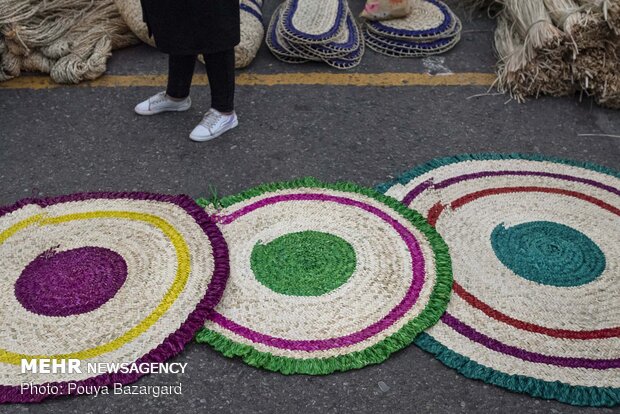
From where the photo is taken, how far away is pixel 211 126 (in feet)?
10.2

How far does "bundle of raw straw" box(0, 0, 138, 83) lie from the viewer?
11.6 feet

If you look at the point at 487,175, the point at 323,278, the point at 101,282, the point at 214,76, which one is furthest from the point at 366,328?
the point at 214,76

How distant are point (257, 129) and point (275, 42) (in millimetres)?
764

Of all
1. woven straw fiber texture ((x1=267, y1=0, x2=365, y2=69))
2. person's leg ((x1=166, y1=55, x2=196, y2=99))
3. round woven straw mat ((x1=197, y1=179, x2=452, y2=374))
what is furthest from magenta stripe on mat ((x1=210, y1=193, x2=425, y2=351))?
woven straw fiber texture ((x1=267, y1=0, x2=365, y2=69))

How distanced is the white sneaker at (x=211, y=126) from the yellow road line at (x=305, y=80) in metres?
0.47

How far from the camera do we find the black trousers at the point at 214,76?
2963 millimetres

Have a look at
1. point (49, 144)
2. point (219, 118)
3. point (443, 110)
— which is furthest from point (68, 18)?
point (443, 110)

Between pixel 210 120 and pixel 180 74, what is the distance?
0.26 metres

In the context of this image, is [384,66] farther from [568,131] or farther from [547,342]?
[547,342]

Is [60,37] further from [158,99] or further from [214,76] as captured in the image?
[214,76]

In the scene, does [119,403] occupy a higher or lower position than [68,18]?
lower

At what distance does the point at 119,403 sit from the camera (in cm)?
→ 198

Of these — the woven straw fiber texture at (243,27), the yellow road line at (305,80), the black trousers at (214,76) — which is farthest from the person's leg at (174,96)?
the woven straw fiber texture at (243,27)

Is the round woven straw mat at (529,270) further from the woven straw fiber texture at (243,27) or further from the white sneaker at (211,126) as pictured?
the woven straw fiber texture at (243,27)
